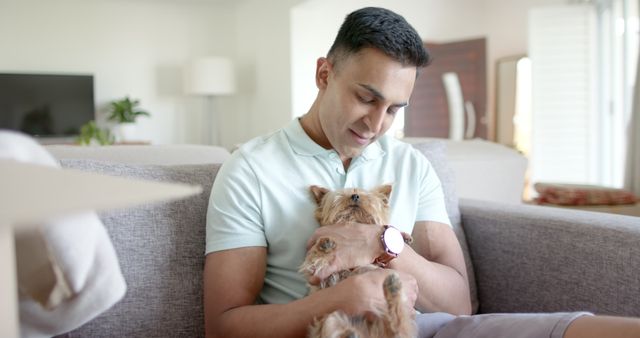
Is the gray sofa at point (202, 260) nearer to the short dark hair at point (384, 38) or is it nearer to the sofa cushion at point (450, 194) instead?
the sofa cushion at point (450, 194)

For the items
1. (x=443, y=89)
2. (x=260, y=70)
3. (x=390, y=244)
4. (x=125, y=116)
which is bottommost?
(x=390, y=244)

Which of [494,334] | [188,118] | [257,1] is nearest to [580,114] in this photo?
[257,1]

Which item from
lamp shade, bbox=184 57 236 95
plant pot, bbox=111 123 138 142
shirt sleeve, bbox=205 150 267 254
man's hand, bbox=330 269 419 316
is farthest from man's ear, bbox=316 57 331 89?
plant pot, bbox=111 123 138 142

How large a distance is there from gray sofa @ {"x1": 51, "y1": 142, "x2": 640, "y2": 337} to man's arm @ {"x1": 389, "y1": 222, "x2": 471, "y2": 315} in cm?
26

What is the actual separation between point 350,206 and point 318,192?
94mm

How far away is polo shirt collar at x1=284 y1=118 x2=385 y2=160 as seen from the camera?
4.34ft

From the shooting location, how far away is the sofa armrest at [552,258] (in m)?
1.32

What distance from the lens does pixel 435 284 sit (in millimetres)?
1253

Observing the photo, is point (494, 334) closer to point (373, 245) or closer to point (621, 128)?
point (373, 245)

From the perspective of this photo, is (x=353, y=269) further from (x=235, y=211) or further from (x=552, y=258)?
(x=552, y=258)

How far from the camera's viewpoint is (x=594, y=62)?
5836 mm

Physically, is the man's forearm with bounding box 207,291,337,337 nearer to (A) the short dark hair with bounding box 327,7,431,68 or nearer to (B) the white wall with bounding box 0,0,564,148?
(A) the short dark hair with bounding box 327,7,431,68

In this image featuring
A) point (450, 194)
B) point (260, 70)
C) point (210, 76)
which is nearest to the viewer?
point (450, 194)

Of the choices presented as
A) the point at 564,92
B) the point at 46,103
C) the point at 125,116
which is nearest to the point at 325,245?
the point at 564,92
